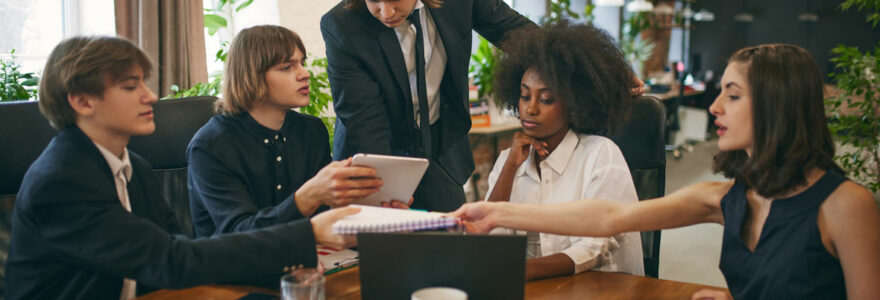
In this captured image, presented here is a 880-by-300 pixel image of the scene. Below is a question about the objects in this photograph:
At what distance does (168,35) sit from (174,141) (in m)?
1.56

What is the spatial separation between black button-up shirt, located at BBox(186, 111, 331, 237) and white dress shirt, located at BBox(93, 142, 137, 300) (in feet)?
0.89

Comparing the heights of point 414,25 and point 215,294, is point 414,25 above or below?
above

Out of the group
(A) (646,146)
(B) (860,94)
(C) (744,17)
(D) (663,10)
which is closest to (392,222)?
(A) (646,146)

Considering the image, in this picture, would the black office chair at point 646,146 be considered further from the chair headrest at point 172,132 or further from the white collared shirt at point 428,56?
the chair headrest at point 172,132

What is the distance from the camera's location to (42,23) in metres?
3.36

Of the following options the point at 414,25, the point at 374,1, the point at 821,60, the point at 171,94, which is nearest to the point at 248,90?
the point at 374,1

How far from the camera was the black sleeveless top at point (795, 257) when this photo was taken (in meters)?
1.17

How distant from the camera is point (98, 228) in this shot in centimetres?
120

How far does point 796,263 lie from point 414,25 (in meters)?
1.32

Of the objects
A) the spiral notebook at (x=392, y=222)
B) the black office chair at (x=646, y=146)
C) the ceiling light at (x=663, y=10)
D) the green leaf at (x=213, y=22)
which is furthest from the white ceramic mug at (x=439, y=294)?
the ceiling light at (x=663, y=10)

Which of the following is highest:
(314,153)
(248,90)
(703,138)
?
(248,90)

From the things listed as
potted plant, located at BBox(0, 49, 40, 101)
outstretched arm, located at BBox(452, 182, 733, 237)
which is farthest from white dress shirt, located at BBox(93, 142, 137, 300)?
potted plant, located at BBox(0, 49, 40, 101)

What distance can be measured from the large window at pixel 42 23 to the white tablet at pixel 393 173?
241cm

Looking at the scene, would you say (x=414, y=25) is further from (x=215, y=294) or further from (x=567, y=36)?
(x=215, y=294)
